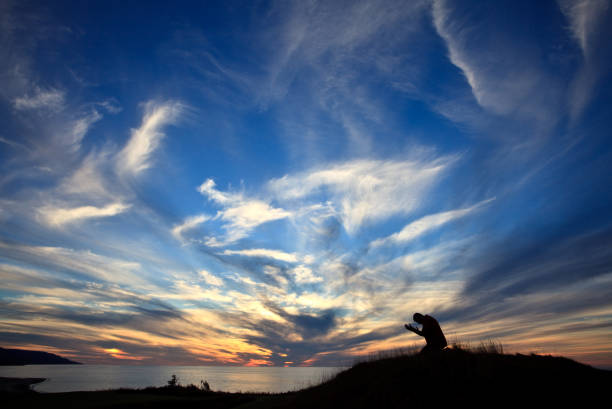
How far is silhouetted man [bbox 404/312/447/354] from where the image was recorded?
14305mm

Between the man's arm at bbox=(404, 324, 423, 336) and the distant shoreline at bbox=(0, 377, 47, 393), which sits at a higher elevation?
the man's arm at bbox=(404, 324, 423, 336)

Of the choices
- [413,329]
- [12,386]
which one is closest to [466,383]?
[413,329]

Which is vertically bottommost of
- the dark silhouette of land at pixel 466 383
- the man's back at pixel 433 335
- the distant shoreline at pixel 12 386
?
the distant shoreline at pixel 12 386

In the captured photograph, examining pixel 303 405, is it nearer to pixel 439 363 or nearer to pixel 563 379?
pixel 439 363

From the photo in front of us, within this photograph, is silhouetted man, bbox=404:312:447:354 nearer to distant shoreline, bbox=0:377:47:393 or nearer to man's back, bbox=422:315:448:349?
man's back, bbox=422:315:448:349

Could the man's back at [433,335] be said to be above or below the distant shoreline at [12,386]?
above

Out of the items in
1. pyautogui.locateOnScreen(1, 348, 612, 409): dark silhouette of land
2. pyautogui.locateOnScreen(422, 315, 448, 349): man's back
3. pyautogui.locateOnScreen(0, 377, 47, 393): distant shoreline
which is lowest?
pyautogui.locateOnScreen(0, 377, 47, 393): distant shoreline

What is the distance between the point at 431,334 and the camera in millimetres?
14562

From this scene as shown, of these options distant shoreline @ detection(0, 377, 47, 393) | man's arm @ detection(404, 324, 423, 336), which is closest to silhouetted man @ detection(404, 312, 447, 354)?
man's arm @ detection(404, 324, 423, 336)

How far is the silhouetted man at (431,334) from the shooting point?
46.9ft

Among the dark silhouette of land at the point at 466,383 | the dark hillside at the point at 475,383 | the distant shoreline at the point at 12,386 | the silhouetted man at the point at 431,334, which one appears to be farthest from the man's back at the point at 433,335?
the distant shoreline at the point at 12,386

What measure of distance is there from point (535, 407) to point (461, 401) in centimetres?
201

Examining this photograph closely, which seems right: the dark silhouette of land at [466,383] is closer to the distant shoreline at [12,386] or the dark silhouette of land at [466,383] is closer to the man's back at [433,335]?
the man's back at [433,335]

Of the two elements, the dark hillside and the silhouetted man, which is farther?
the silhouetted man
